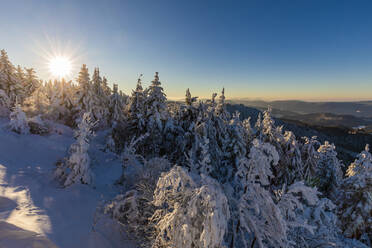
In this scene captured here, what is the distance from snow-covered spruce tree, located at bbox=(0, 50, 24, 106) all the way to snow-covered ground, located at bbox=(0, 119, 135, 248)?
20.7 meters

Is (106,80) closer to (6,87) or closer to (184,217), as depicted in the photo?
(6,87)

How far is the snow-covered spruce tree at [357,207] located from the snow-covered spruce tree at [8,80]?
43.6m

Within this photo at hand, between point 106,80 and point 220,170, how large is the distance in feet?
126

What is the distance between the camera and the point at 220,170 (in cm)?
1475

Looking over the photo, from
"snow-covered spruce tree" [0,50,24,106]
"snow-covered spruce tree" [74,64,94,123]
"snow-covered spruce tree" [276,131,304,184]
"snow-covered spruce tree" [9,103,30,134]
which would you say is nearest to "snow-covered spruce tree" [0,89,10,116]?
"snow-covered spruce tree" [0,50,24,106]

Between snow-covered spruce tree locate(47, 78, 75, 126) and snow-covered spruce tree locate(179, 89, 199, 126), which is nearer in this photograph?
snow-covered spruce tree locate(179, 89, 199, 126)

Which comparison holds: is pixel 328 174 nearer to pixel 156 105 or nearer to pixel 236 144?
pixel 236 144

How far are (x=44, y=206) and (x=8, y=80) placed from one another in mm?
33890

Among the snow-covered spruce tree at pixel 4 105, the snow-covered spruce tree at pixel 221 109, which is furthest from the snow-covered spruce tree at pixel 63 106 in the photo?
the snow-covered spruce tree at pixel 221 109

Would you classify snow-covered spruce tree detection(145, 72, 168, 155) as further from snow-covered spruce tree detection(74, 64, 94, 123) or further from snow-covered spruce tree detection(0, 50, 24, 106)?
snow-covered spruce tree detection(0, 50, 24, 106)

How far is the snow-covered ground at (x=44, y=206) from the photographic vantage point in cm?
528

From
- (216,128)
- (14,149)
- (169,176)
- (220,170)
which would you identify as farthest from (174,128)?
(169,176)

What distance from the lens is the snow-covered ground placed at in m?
5.28

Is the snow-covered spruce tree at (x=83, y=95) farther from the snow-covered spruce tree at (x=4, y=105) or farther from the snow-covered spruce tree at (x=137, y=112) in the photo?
the snow-covered spruce tree at (x=137, y=112)
